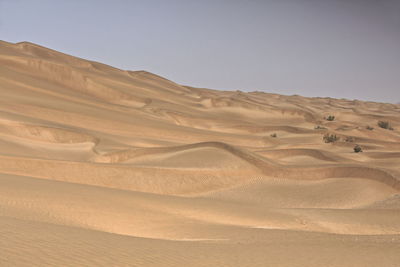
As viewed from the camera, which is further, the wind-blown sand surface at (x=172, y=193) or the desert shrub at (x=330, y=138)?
the desert shrub at (x=330, y=138)

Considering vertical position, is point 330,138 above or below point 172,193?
above

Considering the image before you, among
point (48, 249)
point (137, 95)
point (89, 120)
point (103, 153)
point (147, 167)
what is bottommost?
point (48, 249)

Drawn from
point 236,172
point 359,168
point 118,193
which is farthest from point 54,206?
point 359,168

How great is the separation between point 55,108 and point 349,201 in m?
24.8

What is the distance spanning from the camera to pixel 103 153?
89.4 feet

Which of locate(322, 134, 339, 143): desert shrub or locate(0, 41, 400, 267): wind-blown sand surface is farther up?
locate(322, 134, 339, 143): desert shrub

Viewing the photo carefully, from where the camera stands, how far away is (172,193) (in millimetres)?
20578

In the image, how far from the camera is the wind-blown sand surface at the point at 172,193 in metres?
7.40

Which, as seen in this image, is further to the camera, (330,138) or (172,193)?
(330,138)

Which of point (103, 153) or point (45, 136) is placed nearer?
point (103, 153)

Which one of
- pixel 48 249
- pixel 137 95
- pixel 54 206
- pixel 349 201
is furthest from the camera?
pixel 137 95

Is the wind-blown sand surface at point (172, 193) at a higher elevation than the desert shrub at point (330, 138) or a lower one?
lower

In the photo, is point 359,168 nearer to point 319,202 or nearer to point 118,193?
point 319,202

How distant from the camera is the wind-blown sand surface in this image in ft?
24.3
